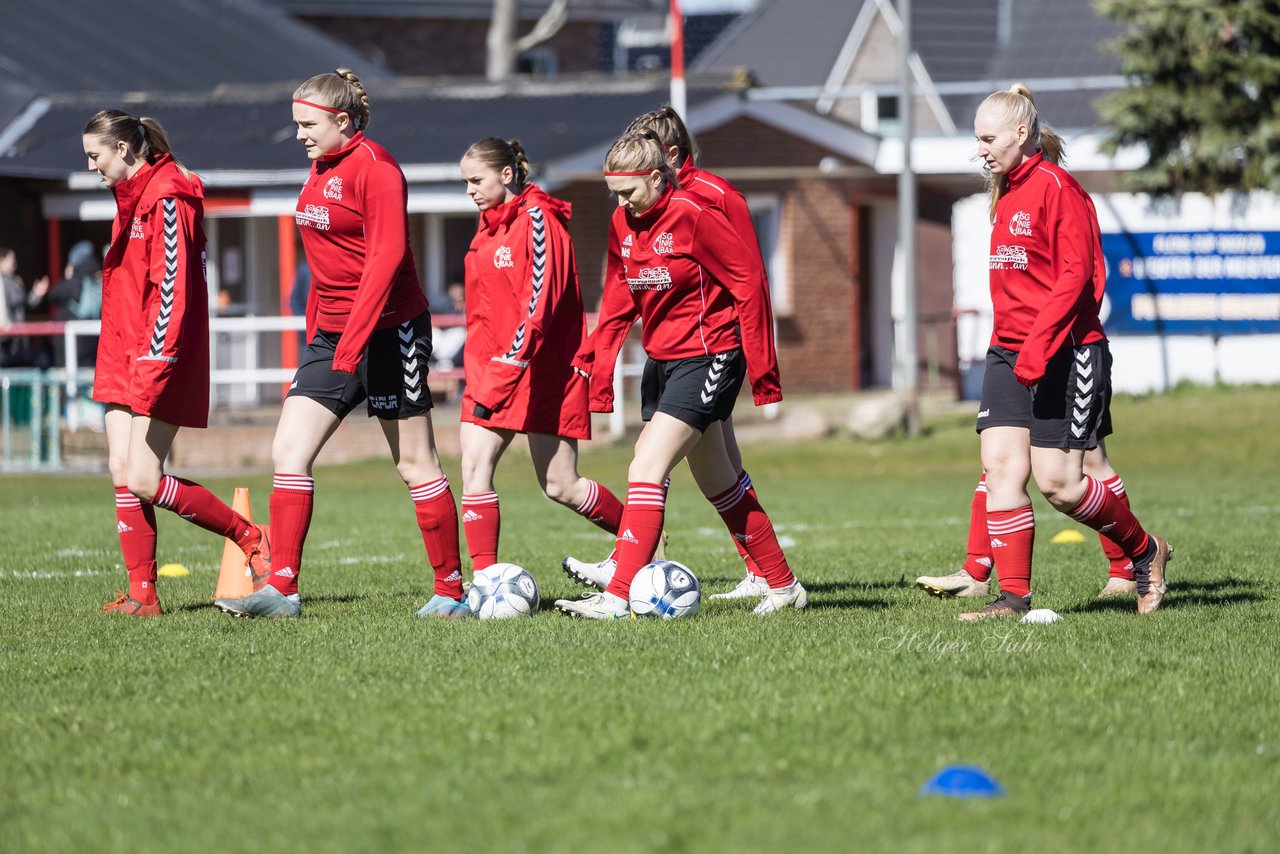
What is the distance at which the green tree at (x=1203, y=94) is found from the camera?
23.7 m

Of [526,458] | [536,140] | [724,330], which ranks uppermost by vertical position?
[536,140]

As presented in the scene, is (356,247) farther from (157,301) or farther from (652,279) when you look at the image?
(652,279)

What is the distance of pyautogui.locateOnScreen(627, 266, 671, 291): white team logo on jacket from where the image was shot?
23.3ft

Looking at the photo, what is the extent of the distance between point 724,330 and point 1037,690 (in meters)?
2.15

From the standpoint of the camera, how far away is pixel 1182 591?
825 cm

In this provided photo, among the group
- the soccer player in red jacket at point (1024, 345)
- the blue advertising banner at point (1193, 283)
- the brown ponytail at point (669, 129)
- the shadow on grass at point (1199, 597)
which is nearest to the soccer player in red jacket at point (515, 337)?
the brown ponytail at point (669, 129)

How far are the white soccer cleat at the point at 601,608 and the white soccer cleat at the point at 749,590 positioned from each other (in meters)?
1.05

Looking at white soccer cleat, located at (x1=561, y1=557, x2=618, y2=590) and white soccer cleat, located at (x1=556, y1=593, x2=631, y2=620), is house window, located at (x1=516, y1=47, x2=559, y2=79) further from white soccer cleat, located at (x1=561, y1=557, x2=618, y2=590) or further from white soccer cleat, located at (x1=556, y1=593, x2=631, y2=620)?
white soccer cleat, located at (x1=556, y1=593, x2=631, y2=620)

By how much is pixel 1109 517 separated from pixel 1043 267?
1084mm

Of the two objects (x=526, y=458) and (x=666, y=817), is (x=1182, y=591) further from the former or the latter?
(x=526, y=458)

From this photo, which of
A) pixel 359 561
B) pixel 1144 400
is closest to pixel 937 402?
pixel 1144 400

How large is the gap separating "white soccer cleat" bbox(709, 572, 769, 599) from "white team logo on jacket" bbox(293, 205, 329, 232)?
2456 millimetres

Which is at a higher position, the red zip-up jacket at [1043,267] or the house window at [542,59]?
the house window at [542,59]

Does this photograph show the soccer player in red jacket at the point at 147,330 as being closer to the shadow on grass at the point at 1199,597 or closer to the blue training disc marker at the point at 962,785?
the shadow on grass at the point at 1199,597
